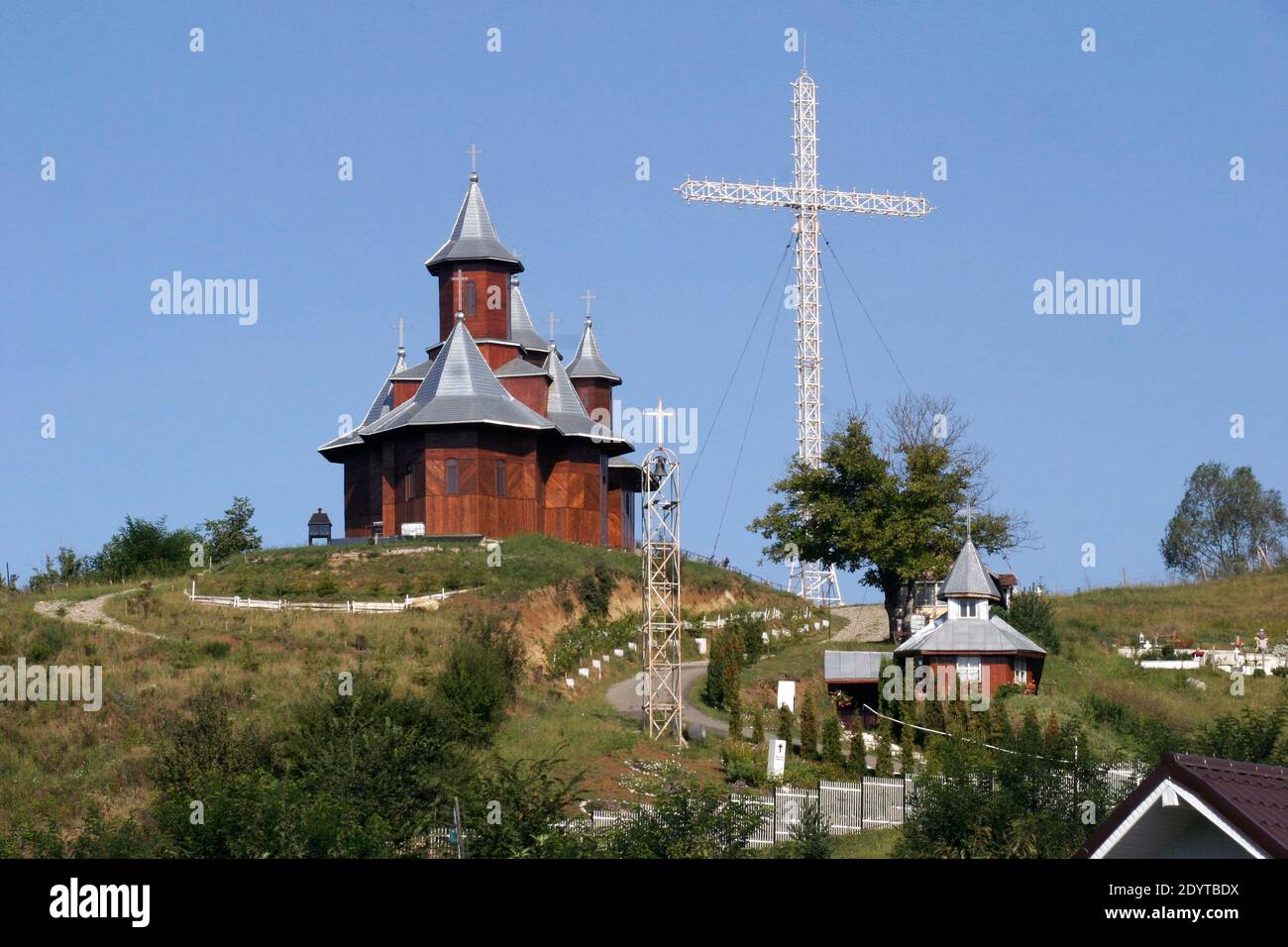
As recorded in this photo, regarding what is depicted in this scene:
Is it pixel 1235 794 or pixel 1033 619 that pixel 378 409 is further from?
pixel 1235 794

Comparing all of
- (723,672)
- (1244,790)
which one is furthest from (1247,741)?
(1244,790)

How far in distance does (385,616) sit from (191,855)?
2412 cm

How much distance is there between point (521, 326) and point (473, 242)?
4768 millimetres

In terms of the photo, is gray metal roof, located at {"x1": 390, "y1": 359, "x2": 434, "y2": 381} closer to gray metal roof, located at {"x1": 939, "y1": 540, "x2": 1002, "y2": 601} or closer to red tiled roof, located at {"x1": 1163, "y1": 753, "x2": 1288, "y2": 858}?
gray metal roof, located at {"x1": 939, "y1": 540, "x2": 1002, "y2": 601}

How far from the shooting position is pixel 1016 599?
173 feet

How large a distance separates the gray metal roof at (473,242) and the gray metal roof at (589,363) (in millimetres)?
4968

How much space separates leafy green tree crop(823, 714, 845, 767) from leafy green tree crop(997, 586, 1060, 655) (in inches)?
587

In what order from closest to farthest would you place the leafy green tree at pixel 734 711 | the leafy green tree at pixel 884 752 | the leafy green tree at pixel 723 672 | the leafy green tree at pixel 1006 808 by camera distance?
the leafy green tree at pixel 1006 808 < the leafy green tree at pixel 884 752 < the leafy green tree at pixel 734 711 < the leafy green tree at pixel 723 672

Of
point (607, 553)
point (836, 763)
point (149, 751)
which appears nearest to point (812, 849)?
point (836, 763)

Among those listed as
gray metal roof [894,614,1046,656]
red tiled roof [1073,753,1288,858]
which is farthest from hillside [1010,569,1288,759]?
red tiled roof [1073,753,1288,858]

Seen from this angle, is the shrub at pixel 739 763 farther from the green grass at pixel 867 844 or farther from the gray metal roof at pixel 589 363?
the gray metal roof at pixel 589 363

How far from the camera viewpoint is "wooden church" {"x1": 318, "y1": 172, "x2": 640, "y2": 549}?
56562 mm

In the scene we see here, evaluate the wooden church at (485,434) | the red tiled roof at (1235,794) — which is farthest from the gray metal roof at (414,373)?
the red tiled roof at (1235,794)

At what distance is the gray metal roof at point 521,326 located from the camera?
66.2 meters
